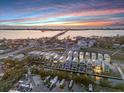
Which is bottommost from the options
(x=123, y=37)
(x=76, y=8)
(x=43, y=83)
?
(x=43, y=83)

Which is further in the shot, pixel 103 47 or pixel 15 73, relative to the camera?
pixel 103 47

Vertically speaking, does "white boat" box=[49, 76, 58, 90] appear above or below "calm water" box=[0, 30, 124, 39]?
below

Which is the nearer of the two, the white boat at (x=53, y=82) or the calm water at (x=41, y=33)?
the white boat at (x=53, y=82)

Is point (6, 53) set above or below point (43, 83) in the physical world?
above

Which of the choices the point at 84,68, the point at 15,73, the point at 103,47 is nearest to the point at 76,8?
the point at 103,47

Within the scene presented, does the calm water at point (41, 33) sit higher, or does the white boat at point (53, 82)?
the calm water at point (41, 33)

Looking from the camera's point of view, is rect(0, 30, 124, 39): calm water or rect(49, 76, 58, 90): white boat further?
rect(0, 30, 124, 39): calm water

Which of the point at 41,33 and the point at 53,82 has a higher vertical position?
the point at 41,33

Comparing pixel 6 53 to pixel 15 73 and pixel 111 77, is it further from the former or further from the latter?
pixel 111 77

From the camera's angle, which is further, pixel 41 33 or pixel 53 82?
pixel 41 33
